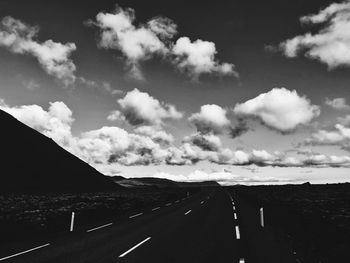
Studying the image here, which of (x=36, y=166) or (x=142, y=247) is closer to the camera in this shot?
(x=142, y=247)

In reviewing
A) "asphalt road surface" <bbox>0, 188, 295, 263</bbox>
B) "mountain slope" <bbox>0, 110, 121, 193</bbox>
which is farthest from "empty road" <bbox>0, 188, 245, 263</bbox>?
"mountain slope" <bbox>0, 110, 121, 193</bbox>

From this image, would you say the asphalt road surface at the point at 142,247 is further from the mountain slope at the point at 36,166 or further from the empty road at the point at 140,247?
the mountain slope at the point at 36,166

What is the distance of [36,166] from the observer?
78562mm

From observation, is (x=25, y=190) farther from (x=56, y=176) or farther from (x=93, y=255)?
(x=93, y=255)

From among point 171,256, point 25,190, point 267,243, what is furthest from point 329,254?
point 25,190

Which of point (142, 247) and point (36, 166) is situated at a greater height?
point (36, 166)

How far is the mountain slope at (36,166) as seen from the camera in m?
68.2

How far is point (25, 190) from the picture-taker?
64.1m

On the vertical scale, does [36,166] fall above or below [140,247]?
above

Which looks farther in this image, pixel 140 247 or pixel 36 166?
pixel 36 166

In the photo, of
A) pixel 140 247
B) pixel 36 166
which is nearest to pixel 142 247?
pixel 140 247

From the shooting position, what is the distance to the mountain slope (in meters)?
68.2

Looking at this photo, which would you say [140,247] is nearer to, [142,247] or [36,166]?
[142,247]

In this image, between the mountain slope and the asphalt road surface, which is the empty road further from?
the mountain slope
